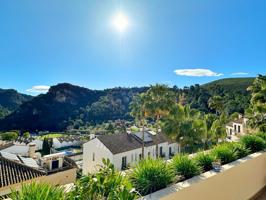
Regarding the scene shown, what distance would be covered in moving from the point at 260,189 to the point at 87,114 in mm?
80869

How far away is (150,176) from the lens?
2.87 metres

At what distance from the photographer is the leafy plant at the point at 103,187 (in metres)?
2.02

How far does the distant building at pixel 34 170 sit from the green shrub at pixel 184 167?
6846 millimetres

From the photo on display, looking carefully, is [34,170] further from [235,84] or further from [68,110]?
[68,110]

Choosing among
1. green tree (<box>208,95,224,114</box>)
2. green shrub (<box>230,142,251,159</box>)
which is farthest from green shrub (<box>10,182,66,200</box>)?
green tree (<box>208,95,224,114</box>)

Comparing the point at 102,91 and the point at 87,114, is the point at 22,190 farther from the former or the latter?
the point at 102,91

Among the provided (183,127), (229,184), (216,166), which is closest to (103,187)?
(216,166)

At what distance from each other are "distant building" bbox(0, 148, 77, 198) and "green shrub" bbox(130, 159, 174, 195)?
714 cm

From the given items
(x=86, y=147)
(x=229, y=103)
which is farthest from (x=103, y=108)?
(x=86, y=147)

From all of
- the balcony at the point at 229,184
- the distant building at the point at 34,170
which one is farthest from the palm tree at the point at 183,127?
the balcony at the point at 229,184

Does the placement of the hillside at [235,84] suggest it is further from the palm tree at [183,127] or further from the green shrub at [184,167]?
the green shrub at [184,167]

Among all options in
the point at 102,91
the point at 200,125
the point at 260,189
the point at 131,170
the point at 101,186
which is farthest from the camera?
the point at 102,91

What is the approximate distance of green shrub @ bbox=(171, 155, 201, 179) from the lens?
3430 millimetres

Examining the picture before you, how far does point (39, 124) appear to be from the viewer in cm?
8194
